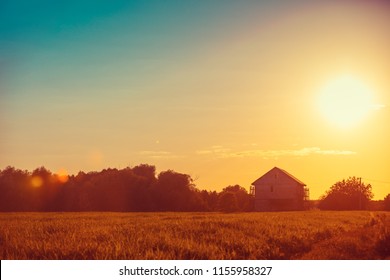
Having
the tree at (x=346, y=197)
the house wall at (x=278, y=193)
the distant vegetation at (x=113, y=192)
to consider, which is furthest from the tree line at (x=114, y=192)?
the tree at (x=346, y=197)

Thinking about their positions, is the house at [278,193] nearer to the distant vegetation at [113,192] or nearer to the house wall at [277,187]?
the house wall at [277,187]

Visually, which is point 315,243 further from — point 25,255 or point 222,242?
A: point 25,255

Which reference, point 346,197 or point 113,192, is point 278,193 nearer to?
point 346,197

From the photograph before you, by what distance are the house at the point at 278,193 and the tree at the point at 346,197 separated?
9.48 metres

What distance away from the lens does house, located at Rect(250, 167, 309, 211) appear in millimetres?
60625

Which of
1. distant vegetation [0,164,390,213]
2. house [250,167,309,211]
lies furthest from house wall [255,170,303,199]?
distant vegetation [0,164,390,213]

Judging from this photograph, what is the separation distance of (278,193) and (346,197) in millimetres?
13643

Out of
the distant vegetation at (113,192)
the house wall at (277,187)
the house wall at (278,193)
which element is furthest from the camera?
the house wall at (277,187)

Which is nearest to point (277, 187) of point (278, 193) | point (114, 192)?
point (278, 193)

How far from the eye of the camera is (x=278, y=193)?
60.9 metres

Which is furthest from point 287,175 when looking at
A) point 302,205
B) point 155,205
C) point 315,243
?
point 315,243

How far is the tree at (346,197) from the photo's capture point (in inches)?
2719
